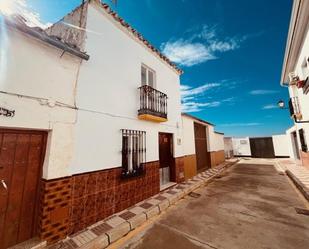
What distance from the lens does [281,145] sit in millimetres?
18109

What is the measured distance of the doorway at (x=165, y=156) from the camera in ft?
22.0

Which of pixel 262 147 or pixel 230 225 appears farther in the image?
pixel 262 147

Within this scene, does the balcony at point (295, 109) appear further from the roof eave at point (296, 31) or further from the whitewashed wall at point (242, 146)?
the whitewashed wall at point (242, 146)

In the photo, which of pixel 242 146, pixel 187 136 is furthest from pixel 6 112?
pixel 242 146

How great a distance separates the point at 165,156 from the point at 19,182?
206 inches

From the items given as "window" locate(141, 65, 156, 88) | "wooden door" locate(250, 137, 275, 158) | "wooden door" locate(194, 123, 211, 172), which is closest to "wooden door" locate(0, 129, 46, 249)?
"window" locate(141, 65, 156, 88)

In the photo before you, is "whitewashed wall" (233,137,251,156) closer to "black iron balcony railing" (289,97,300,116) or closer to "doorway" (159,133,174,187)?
"black iron balcony railing" (289,97,300,116)

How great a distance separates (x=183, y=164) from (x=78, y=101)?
595 centimetres

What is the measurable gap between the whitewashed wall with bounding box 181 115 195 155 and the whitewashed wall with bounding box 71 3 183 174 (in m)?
2.94

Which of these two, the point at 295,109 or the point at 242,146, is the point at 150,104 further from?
the point at 242,146

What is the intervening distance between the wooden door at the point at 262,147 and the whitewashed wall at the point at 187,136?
50.4ft

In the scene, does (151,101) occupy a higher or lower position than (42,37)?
lower

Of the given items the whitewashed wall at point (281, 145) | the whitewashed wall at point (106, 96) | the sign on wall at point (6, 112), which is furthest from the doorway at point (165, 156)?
the whitewashed wall at point (281, 145)

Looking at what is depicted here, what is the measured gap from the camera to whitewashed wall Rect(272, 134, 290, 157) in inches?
701
